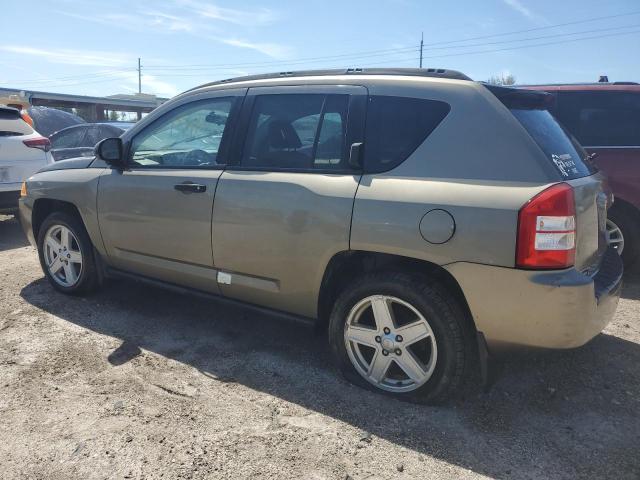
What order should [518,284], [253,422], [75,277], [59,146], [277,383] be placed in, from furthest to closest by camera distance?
[59,146] < [75,277] < [277,383] < [253,422] < [518,284]

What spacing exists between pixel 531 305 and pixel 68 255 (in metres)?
3.83

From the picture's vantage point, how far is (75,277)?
15.2ft

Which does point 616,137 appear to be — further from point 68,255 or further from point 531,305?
point 68,255

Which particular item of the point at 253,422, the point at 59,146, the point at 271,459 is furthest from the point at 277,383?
the point at 59,146

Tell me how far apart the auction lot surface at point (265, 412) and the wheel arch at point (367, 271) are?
44cm

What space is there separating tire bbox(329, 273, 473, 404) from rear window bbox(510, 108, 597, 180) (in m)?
0.90

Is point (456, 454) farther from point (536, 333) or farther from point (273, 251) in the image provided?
point (273, 251)

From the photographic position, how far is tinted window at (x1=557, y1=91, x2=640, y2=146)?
5.21 meters

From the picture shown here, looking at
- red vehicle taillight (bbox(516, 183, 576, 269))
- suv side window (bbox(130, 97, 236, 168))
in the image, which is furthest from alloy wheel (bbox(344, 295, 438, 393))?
suv side window (bbox(130, 97, 236, 168))

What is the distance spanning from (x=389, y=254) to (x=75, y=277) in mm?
3057

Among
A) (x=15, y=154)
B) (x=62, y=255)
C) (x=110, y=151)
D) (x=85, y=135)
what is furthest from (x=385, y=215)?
(x=85, y=135)

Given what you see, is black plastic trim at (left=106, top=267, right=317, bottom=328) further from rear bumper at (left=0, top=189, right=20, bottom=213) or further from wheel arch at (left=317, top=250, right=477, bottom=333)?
rear bumper at (left=0, top=189, right=20, bottom=213)

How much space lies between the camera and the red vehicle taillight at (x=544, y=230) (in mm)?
2477

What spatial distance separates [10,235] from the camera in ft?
24.7
